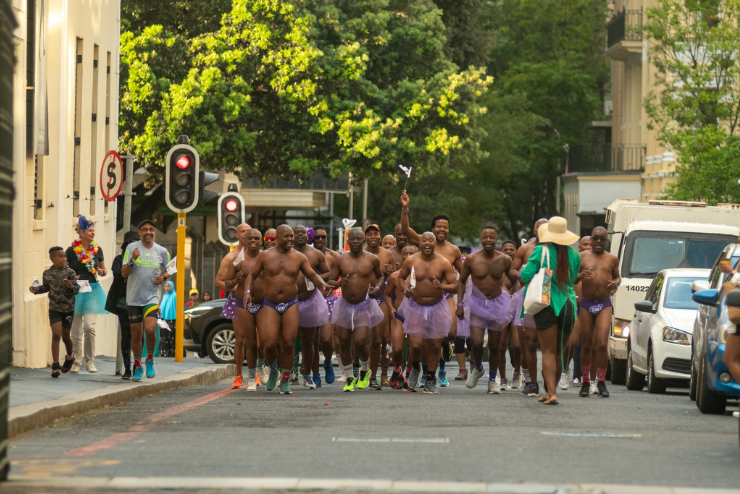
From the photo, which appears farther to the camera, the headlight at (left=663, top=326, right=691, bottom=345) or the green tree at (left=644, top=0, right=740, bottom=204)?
the green tree at (left=644, top=0, right=740, bottom=204)

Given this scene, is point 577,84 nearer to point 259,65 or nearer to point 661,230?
point 259,65

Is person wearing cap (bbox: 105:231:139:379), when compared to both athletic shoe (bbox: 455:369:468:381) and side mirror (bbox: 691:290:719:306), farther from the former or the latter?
side mirror (bbox: 691:290:719:306)

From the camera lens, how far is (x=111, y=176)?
59.2 feet

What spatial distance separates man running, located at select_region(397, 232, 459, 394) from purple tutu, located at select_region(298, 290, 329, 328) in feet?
3.41

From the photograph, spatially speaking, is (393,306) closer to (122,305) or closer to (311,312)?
(311,312)

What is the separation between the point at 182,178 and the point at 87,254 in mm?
2534

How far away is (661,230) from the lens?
22953 millimetres

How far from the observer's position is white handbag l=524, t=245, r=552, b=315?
15.0 meters

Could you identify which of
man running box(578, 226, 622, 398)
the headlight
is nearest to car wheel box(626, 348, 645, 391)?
the headlight

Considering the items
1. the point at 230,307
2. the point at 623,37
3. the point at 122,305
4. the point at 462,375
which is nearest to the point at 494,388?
the point at 230,307

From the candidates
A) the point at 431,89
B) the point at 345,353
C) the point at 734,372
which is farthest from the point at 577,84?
the point at 734,372

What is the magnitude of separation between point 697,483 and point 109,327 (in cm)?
1987

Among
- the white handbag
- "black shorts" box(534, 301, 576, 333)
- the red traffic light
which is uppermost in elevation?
the red traffic light

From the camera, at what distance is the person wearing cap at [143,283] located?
57.0 ft
